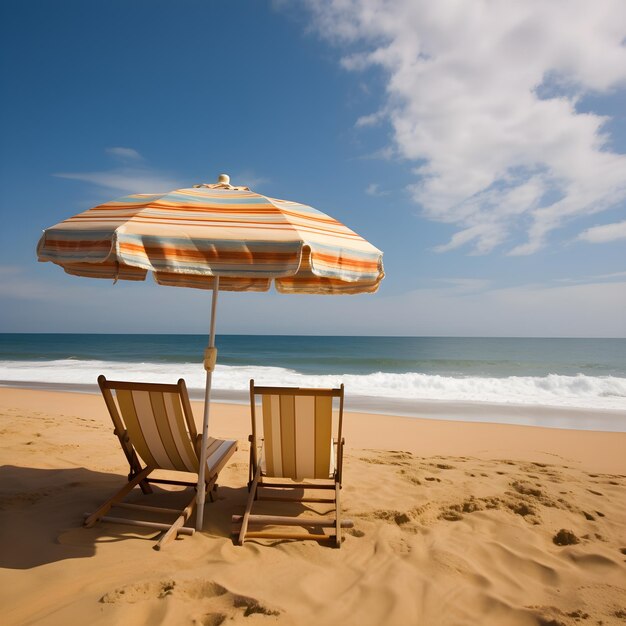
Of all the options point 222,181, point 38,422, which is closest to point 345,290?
point 222,181

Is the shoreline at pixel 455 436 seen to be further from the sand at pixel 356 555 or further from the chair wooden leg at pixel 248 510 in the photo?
the chair wooden leg at pixel 248 510

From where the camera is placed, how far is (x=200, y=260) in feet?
7.60

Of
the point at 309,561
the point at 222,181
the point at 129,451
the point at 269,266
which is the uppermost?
the point at 222,181

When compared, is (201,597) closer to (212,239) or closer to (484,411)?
(212,239)

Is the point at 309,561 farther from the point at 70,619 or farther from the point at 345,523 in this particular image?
the point at 70,619

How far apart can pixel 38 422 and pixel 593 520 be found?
288 inches

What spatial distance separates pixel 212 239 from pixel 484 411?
935 cm

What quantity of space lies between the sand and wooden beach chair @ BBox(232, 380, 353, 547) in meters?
0.15

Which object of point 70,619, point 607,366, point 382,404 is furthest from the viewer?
point 607,366

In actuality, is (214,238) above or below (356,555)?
above

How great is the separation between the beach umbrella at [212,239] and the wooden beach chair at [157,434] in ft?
0.54

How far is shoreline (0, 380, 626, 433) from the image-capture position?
8.71m

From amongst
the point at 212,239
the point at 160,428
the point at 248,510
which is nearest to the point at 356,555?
the point at 248,510

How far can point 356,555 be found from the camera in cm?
292
